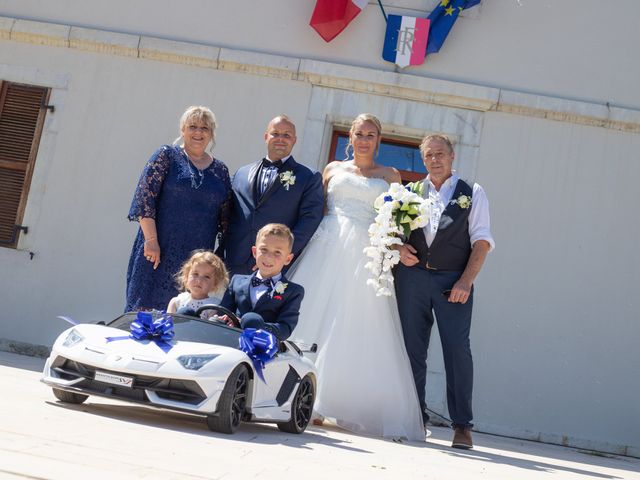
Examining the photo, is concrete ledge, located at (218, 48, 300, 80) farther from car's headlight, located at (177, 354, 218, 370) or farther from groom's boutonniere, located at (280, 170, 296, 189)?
car's headlight, located at (177, 354, 218, 370)

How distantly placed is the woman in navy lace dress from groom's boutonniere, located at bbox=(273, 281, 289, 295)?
1.09 m

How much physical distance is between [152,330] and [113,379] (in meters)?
0.29

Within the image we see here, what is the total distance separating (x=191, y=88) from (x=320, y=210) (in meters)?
3.19

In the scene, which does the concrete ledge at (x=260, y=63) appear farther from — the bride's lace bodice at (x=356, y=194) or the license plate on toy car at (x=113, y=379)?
the license plate on toy car at (x=113, y=379)

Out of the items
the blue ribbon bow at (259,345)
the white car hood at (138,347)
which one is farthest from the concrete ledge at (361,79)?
the white car hood at (138,347)

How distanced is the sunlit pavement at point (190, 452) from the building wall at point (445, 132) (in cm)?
230

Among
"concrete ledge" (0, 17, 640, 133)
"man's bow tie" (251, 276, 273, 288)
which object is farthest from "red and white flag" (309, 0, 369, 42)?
"man's bow tie" (251, 276, 273, 288)

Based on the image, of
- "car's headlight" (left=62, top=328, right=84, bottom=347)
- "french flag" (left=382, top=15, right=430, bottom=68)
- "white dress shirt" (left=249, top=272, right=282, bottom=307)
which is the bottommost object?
"car's headlight" (left=62, top=328, right=84, bottom=347)

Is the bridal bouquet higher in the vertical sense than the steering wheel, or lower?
higher

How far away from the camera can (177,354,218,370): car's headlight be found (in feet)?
13.8

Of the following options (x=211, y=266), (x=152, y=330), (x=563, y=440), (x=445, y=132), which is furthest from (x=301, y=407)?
(x=445, y=132)

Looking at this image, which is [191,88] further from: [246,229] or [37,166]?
[246,229]

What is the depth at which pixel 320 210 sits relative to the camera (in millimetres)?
6207

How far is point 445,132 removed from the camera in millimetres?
8633
